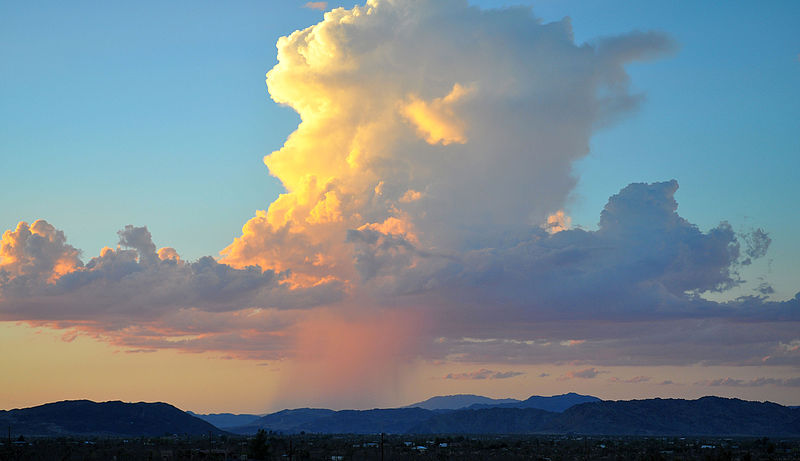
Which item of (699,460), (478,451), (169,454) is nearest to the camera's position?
(699,460)

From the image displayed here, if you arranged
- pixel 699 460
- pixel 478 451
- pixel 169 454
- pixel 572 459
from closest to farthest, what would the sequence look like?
pixel 699 460, pixel 572 459, pixel 169 454, pixel 478 451

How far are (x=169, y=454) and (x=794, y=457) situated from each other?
253 feet

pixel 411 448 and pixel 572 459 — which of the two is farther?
pixel 411 448

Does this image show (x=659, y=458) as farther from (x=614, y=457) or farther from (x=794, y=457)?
(x=794, y=457)

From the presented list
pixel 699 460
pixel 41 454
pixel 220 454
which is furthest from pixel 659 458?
pixel 41 454

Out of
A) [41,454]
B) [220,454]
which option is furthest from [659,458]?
[41,454]

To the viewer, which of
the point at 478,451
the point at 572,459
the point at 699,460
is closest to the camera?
the point at 699,460

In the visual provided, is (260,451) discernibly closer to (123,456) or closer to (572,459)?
(123,456)

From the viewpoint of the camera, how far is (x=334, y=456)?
9800cm

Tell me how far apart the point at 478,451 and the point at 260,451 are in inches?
1374

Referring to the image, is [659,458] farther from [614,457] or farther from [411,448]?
[411,448]

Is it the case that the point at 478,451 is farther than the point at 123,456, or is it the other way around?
the point at 478,451

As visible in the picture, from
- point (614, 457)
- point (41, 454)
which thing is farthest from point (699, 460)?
point (41, 454)

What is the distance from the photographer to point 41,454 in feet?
317
